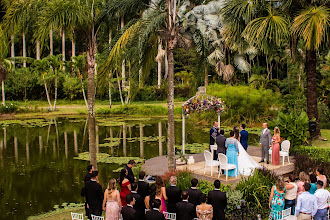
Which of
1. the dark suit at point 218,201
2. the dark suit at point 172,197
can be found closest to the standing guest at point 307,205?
the dark suit at point 218,201

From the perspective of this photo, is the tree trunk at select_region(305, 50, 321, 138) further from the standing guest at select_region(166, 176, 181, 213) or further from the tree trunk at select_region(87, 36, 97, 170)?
the standing guest at select_region(166, 176, 181, 213)

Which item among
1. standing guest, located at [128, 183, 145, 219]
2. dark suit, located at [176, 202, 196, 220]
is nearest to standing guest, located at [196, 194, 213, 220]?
dark suit, located at [176, 202, 196, 220]

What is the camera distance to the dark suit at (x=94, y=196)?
7285 mm

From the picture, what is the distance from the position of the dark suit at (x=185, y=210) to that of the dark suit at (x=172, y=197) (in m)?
0.59

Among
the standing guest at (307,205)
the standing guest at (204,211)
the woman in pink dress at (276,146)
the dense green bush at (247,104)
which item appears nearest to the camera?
the standing guest at (204,211)

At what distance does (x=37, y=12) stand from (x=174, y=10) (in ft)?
13.4

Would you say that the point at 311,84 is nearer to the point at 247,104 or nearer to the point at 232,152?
the point at 232,152

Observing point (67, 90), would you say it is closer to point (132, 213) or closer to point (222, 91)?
point (222, 91)

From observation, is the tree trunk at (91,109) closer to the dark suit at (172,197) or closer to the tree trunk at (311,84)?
the dark suit at (172,197)

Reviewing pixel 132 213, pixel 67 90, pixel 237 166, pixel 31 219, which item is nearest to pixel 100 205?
pixel 132 213

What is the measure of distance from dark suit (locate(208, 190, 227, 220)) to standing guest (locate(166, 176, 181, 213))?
623 mm

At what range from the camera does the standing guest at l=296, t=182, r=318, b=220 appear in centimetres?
669

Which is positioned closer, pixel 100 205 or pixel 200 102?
pixel 100 205

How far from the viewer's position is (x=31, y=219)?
9.34 metres
